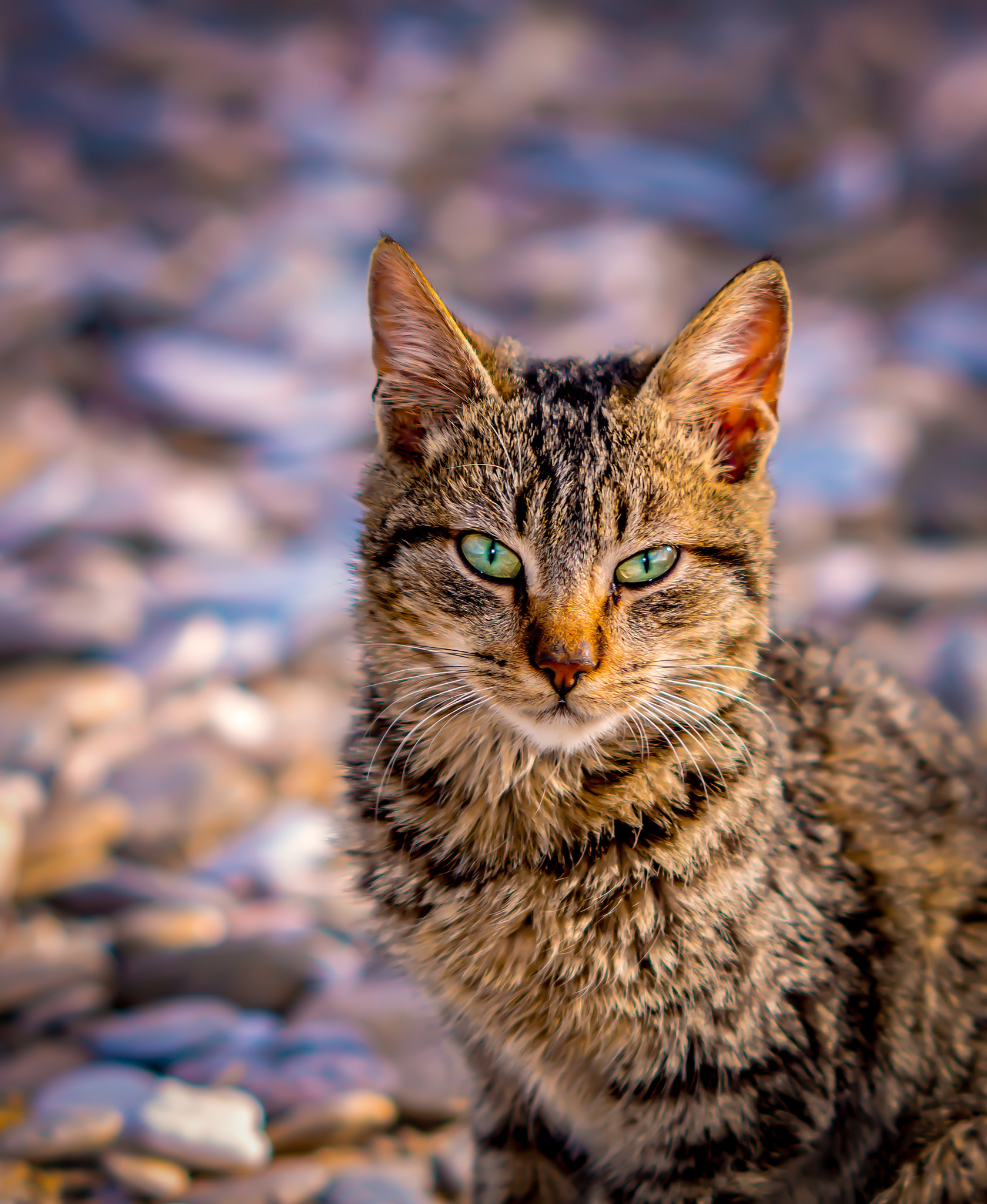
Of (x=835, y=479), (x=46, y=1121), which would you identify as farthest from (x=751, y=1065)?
(x=835, y=479)

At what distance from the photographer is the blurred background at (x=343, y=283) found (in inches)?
84.0

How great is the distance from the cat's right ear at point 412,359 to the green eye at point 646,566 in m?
0.25

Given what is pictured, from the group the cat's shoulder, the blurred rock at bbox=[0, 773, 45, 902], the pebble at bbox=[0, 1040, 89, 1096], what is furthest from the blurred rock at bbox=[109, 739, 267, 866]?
the cat's shoulder

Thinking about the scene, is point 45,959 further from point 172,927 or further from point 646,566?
point 646,566

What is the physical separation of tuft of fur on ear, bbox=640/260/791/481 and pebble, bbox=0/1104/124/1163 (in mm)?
1103

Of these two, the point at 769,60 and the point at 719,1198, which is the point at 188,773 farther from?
the point at 769,60

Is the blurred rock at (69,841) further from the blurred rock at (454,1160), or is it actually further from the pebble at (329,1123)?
the blurred rock at (454,1160)

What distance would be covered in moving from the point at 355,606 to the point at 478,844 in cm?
29

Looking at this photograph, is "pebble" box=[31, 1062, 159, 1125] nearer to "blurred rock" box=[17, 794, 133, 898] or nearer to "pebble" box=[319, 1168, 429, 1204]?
"pebble" box=[319, 1168, 429, 1204]

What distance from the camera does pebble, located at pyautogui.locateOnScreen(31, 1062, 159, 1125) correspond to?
1273mm

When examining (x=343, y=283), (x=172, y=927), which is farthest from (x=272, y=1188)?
(x=343, y=283)

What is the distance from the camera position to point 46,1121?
1.25m

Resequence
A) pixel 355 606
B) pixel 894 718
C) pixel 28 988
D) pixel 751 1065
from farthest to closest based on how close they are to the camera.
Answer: pixel 28 988 → pixel 894 718 → pixel 355 606 → pixel 751 1065

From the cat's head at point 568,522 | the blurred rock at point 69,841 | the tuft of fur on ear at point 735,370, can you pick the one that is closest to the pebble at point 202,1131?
the blurred rock at point 69,841
